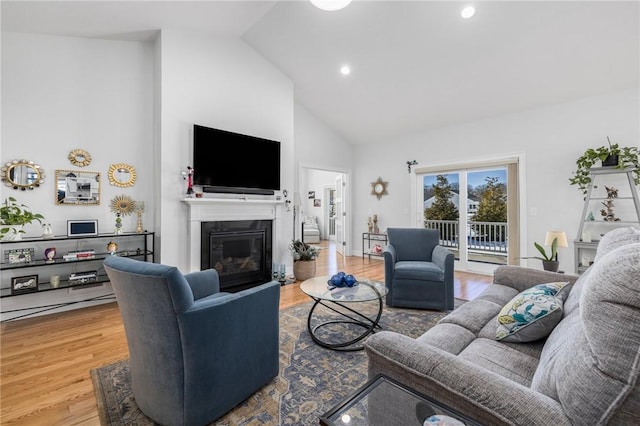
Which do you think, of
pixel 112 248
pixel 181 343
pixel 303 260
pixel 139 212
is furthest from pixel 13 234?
pixel 303 260

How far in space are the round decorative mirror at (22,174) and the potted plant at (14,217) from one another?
181 millimetres

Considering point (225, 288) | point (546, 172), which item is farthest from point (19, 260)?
point (546, 172)

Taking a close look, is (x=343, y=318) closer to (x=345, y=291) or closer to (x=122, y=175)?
(x=345, y=291)

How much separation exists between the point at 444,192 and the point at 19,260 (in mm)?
6135

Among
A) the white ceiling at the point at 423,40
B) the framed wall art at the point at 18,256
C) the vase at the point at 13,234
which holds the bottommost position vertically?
the framed wall art at the point at 18,256

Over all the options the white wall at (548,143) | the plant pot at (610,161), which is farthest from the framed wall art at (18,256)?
the plant pot at (610,161)

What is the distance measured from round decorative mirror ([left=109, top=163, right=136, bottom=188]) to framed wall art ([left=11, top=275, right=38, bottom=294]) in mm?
1274

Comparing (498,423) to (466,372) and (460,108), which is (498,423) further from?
(460,108)

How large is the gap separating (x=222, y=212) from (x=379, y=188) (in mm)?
3645

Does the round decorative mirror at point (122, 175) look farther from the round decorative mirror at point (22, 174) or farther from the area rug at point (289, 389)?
the area rug at point (289, 389)

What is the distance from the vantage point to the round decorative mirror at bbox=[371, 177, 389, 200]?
6303 millimetres

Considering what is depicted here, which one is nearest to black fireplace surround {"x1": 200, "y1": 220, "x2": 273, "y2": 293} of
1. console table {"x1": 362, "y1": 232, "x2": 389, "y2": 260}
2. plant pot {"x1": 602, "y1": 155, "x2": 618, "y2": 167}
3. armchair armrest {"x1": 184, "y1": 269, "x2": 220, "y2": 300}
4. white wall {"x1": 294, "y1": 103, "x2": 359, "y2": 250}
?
white wall {"x1": 294, "y1": 103, "x2": 359, "y2": 250}

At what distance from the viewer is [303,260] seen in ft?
15.2

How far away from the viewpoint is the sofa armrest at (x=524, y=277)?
2203 millimetres
